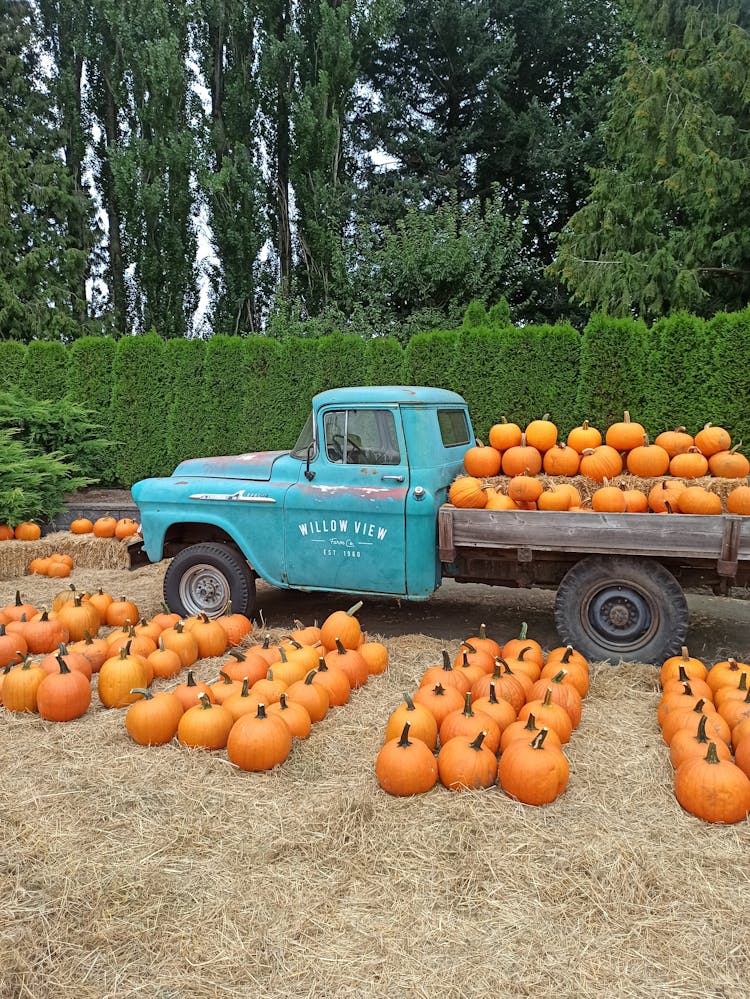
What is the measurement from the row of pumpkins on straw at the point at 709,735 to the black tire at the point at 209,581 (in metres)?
3.26

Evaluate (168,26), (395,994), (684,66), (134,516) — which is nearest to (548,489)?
(395,994)

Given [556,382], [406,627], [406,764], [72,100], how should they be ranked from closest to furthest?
1. [406,764]
2. [406,627]
3. [556,382]
4. [72,100]

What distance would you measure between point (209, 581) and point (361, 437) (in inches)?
71.2

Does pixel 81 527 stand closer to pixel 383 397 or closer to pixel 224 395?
pixel 224 395

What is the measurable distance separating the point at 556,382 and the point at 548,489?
4619mm

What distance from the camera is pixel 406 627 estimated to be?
19.7 ft

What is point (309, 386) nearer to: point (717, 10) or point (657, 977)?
point (657, 977)

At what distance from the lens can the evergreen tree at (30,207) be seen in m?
17.7

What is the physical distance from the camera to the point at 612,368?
354 inches

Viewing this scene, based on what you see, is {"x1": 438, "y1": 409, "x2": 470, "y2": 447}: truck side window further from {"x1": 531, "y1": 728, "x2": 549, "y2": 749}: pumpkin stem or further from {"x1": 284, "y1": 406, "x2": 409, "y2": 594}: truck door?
{"x1": 531, "y1": 728, "x2": 549, "y2": 749}: pumpkin stem

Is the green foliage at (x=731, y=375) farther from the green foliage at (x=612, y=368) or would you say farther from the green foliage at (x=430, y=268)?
the green foliage at (x=430, y=268)

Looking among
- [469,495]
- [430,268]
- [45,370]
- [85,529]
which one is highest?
[430,268]

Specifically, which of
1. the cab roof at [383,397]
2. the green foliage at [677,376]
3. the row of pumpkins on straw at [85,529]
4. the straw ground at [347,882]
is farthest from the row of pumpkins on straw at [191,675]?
the green foliage at [677,376]

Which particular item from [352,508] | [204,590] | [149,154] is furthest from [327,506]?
[149,154]
